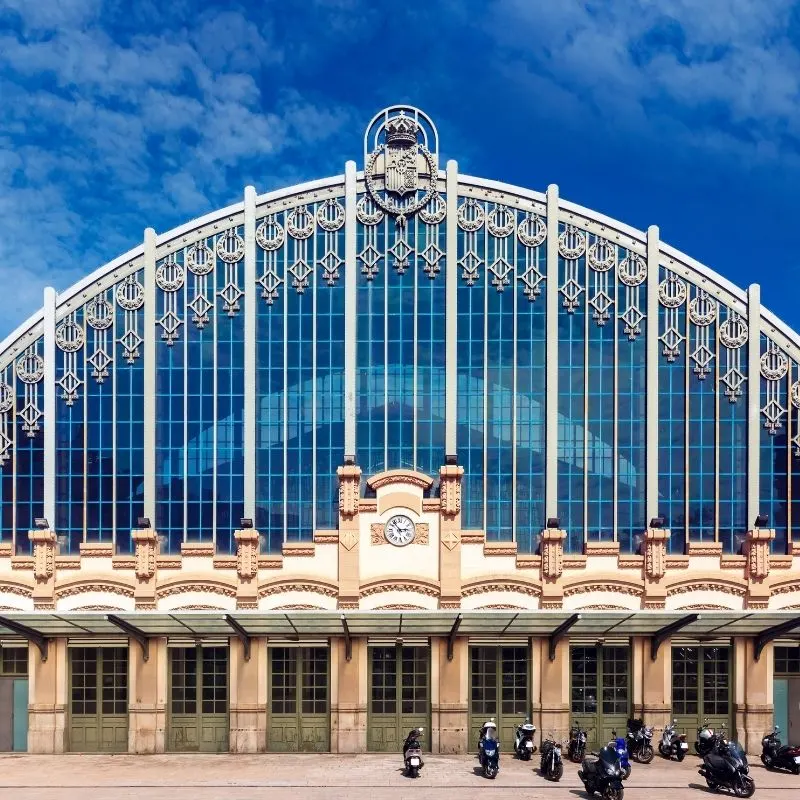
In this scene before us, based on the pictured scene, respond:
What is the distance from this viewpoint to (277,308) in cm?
3409

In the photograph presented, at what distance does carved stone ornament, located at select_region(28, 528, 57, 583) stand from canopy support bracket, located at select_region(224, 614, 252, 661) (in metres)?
7.77

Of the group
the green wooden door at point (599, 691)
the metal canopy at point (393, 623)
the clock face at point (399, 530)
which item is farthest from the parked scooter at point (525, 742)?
the clock face at point (399, 530)

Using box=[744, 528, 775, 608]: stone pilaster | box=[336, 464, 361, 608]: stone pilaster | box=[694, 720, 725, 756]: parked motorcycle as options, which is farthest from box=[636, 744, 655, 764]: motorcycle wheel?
box=[336, 464, 361, 608]: stone pilaster

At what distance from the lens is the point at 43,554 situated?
32.5 meters

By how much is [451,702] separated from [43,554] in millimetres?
16751

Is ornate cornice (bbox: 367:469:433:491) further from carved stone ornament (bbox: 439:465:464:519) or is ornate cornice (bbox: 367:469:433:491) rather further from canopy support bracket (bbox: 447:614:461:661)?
canopy support bracket (bbox: 447:614:461:661)

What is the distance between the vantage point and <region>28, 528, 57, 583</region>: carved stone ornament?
32375 mm

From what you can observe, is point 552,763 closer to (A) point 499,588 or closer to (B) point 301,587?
(A) point 499,588

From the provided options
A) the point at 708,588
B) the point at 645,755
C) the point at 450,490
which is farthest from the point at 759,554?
the point at 450,490

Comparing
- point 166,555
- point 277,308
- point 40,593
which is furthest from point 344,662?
point 277,308

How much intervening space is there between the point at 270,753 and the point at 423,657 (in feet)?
22.2

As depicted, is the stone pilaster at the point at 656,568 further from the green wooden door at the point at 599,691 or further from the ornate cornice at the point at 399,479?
the ornate cornice at the point at 399,479

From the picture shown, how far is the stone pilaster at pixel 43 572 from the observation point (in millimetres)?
32375

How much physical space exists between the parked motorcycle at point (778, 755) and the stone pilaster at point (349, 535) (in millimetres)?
15506
